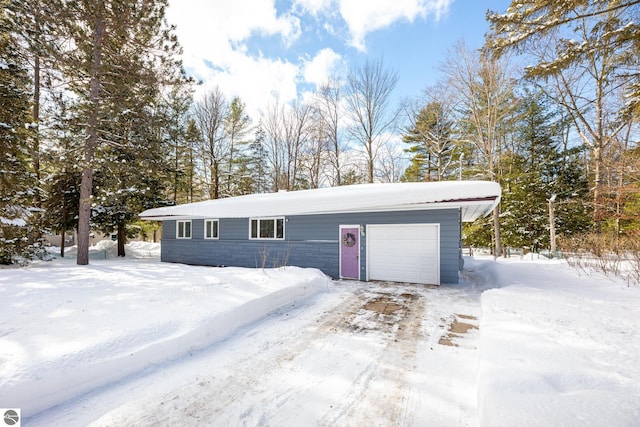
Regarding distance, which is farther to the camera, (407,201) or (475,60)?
(475,60)

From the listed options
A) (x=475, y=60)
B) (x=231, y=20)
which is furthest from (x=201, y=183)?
(x=475, y=60)

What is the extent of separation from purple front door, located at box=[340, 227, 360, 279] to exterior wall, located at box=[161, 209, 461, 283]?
0.14 m

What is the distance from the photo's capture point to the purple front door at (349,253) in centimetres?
840

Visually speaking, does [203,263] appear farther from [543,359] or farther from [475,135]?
[475,135]

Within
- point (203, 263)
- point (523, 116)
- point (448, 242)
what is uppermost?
point (523, 116)

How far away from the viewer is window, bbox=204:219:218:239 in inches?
454

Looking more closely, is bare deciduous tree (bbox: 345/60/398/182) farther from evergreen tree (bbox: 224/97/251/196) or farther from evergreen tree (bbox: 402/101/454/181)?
evergreen tree (bbox: 224/97/251/196)

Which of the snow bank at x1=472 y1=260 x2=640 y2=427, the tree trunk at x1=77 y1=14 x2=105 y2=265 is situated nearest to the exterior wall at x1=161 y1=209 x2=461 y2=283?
the snow bank at x1=472 y1=260 x2=640 y2=427

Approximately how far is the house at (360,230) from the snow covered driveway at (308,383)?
338 centimetres

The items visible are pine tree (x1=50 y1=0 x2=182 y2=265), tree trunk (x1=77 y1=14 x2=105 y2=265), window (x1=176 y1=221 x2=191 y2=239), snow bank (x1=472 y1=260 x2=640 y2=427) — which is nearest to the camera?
snow bank (x1=472 y1=260 x2=640 y2=427)

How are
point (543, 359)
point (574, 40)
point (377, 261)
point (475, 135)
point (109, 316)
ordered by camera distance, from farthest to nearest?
1. point (475, 135)
2. point (377, 261)
3. point (574, 40)
4. point (109, 316)
5. point (543, 359)

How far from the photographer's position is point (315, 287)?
20.9ft

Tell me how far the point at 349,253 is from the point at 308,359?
5.46 m

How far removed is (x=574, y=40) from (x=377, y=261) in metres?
6.35
